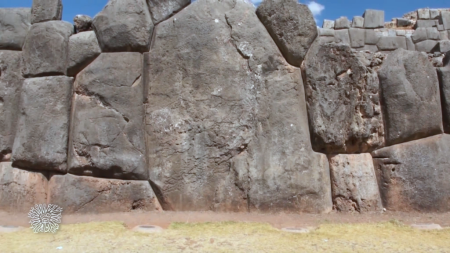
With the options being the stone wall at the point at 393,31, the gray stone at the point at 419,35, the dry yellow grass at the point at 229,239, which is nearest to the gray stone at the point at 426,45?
the stone wall at the point at 393,31

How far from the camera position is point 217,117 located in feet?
16.3

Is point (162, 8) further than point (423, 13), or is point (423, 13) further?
point (423, 13)

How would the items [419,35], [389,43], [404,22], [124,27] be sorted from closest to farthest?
[124,27]
[389,43]
[419,35]
[404,22]

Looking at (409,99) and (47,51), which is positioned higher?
(47,51)

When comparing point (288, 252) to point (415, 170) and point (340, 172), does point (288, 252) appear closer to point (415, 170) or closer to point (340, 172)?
point (340, 172)

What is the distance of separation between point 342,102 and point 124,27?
2.87 m

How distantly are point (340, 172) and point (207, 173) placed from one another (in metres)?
1.63

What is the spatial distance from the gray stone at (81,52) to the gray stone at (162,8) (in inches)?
32.3

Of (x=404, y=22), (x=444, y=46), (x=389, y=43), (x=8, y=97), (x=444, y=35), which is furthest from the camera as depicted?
(x=404, y=22)

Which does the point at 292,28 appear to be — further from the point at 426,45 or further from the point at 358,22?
the point at 426,45

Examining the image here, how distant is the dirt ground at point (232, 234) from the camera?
141 inches

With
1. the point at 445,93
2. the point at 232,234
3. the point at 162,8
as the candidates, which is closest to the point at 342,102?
the point at 445,93

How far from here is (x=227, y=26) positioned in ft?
16.9

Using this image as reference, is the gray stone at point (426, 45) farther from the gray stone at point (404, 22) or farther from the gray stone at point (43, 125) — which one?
the gray stone at point (43, 125)
